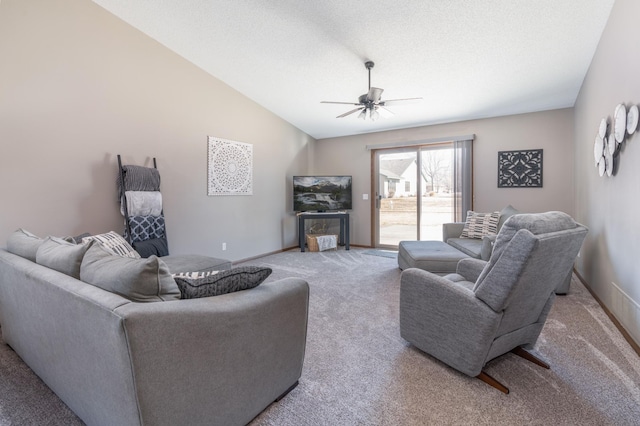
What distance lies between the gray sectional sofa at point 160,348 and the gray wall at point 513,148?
456cm

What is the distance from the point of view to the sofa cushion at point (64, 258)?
142 centimetres

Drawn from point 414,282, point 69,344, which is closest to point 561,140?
point 414,282

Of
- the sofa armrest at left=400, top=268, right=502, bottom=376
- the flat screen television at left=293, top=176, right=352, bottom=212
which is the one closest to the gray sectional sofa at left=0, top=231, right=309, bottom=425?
the sofa armrest at left=400, top=268, right=502, bottom=376

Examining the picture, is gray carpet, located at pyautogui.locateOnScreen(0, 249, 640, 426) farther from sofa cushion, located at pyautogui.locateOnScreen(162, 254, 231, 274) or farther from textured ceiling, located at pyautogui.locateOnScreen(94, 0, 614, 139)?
textured ceiling, located at pyautogui.locateOnScreen(94, 0, 614, 139)

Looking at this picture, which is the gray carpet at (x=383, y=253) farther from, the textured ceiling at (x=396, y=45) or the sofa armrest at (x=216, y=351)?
the sofa armrest at (x=216, y=351)

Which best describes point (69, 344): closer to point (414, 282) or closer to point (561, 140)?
point (414, 282)

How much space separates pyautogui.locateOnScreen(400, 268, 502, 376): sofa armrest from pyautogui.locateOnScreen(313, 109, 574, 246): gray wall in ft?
12.3

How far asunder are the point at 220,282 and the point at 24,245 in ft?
5.00

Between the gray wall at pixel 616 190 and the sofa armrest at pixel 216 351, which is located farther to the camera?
the gray wall at pixel 616 190

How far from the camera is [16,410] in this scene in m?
1.51

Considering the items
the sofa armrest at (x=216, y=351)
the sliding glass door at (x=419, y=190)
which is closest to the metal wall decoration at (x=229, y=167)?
the sliding glass door at (x=419, y=190)

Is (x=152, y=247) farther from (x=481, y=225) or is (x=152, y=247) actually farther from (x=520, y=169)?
(x=520, y=169)

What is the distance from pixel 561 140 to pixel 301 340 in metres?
5.05

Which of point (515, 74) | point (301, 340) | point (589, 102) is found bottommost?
point (301, 340)
